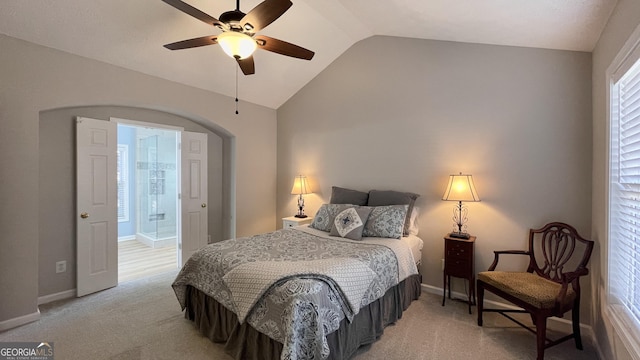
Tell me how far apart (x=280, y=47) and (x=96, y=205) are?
296cm

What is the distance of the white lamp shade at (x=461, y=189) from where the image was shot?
303cm

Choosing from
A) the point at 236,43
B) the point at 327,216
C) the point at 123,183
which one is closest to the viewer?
the point at 236,43

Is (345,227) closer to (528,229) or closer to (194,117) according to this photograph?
(528,229)

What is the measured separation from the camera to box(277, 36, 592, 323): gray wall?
108 inches

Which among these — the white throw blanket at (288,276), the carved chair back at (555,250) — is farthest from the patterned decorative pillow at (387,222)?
the carved chair back at (555,250)

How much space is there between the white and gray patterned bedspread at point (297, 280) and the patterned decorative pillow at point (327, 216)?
47 centimetres

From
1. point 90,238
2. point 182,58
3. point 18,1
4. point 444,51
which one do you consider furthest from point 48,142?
point 444,51

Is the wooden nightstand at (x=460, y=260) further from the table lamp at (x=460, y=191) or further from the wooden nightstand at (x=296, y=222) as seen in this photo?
the wooden nightstand at (x=296, y=222)

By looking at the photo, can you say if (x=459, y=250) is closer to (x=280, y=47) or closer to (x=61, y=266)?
(x=280, y=47)

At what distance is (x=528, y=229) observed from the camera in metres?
2.93

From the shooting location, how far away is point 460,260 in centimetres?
304

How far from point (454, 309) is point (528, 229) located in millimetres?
1122

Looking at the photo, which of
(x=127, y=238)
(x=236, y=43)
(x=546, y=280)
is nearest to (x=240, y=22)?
(x=236, y=43)

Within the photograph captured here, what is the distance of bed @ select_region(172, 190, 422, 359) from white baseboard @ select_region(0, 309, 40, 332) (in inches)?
56.0
